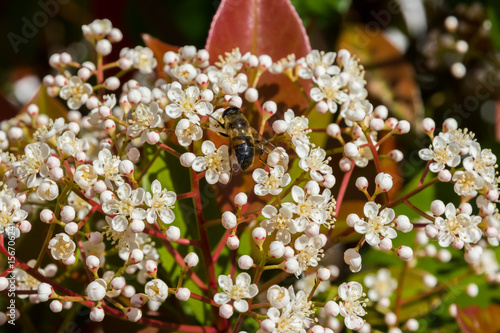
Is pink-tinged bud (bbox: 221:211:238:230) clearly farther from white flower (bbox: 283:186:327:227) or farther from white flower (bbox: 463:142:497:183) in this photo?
white flower (bbox: 463:142:497:183)

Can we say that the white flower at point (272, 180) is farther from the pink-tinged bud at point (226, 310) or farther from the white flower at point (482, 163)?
the white flower at point (482, 163)

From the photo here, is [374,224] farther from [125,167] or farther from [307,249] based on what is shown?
[125,167]

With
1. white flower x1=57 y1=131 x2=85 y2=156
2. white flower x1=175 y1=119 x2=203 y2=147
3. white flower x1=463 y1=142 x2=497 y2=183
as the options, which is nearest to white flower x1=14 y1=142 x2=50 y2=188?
white flower x1=57 y1=131 x2=85 y2=156

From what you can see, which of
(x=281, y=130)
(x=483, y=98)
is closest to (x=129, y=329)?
(x=281, y=130)

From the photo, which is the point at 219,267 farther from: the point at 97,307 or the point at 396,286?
the point at 396,286

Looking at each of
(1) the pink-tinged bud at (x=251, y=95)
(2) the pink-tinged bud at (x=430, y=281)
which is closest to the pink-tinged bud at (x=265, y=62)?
(1) the pink-tinged bud at (x=251, y=95)

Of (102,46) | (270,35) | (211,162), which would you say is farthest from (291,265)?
(102,46)
